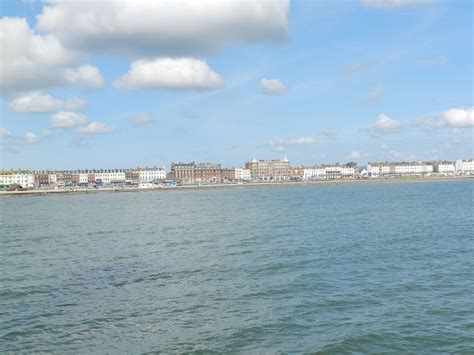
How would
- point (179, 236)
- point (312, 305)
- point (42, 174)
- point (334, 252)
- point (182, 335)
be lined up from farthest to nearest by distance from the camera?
point (42, 174)
point (179, 236)
point (334, 252)
point (312, 305)
point (182, 335)

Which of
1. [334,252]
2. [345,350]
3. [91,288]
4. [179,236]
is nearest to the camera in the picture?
[345,350]

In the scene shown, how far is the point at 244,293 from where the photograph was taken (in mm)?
15328

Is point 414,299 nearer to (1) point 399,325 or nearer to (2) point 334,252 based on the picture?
(1) point 399,325

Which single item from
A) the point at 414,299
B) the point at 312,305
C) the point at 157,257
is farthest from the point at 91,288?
the point at 414,299

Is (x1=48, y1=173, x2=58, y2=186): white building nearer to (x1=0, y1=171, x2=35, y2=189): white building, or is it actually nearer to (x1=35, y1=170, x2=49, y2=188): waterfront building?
(x1=35, y1=170, x2=49, y2=188): waterfront building

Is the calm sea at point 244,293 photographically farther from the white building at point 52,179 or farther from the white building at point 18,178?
the white building at point 52,179

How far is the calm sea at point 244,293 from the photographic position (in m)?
11.3

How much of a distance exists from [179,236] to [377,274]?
15631 millimetres

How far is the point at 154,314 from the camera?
523 inches

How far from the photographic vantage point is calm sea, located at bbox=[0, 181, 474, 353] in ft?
37.0

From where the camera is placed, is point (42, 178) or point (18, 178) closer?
point (18, 178)

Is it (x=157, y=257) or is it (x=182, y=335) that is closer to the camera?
(x=182, y=335)

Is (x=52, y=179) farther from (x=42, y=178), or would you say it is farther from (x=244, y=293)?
(x=244, y=293)

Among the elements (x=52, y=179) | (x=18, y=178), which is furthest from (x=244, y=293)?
(x=52, y=179)
